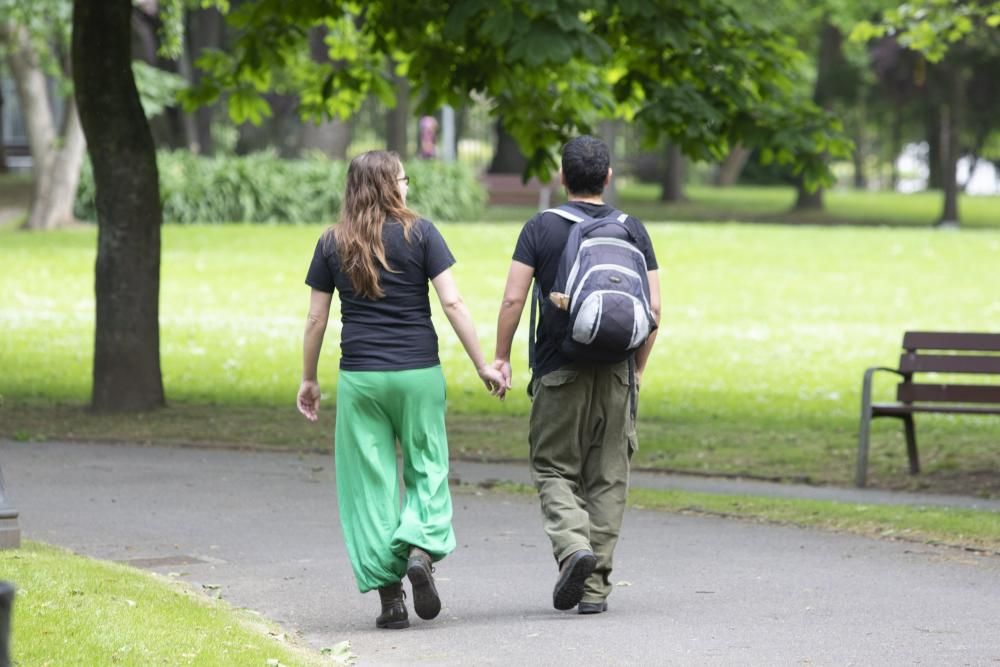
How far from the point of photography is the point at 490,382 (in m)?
6.55

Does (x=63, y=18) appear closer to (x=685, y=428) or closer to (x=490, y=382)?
(x=685, y=428)

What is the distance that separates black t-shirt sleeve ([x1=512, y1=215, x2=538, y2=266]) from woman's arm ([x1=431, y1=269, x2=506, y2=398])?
292 mm

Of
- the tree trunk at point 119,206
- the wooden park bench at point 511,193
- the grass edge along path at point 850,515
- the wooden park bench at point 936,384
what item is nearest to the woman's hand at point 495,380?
the grass edge along path at point 850,515

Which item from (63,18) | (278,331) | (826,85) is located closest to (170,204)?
(63,18)

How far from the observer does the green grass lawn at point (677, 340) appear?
1302 cm

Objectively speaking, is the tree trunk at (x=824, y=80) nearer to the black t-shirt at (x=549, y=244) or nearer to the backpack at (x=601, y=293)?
the black t-shirt at (x=549, y=244)

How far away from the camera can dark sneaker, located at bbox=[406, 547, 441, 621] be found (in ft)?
20.8

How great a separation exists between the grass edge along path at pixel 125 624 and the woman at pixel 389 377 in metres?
0.44

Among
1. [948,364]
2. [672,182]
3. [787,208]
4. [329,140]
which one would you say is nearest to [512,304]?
[948,364]

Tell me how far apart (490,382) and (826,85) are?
40.0 m

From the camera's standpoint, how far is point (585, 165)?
6.57m

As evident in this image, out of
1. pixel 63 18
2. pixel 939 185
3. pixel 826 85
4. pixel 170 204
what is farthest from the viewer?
pixel 939 185

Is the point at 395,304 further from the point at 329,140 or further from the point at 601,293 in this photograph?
the point at 329,140

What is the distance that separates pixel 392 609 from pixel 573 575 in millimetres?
686
